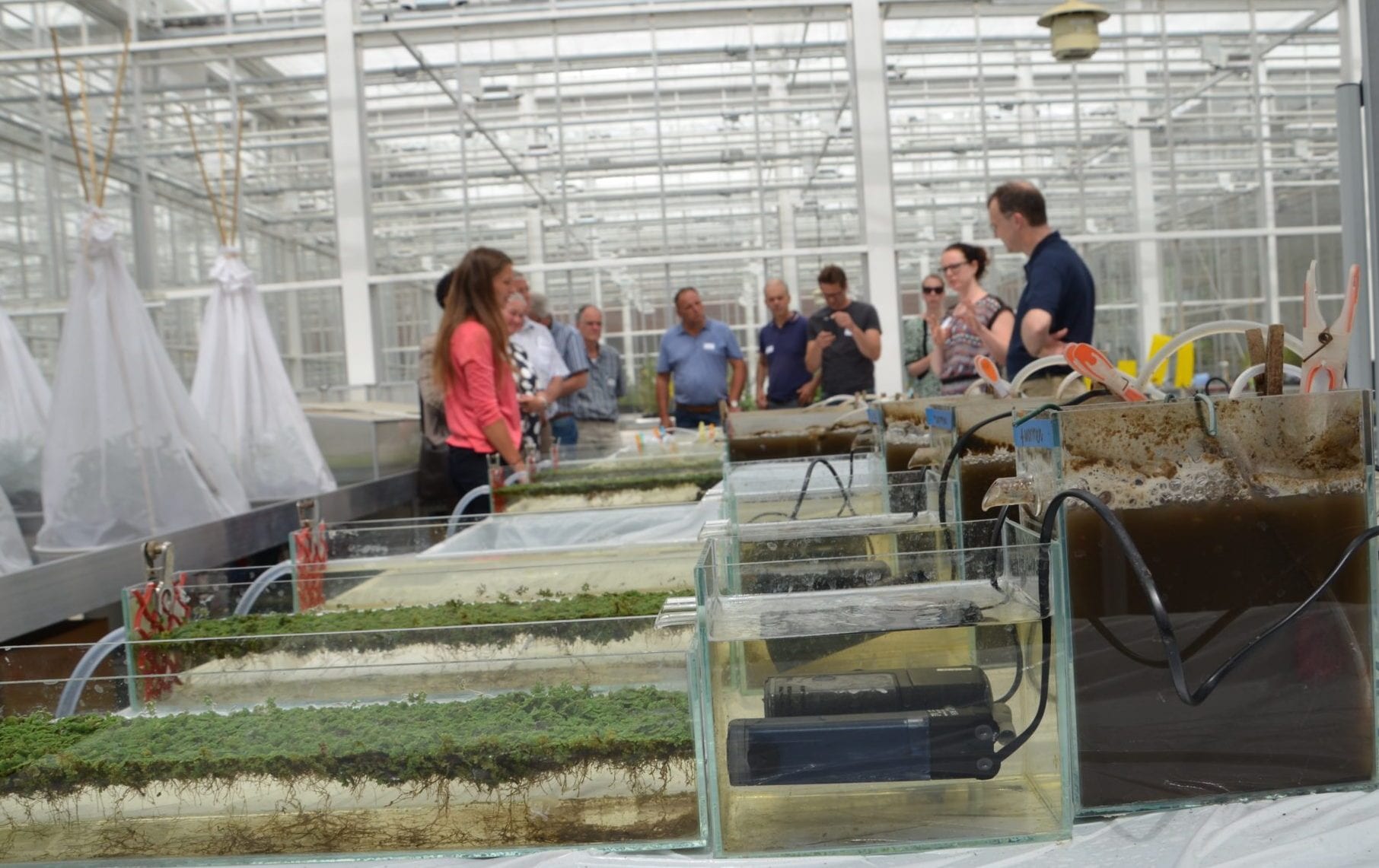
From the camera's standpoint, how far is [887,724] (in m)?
0.95

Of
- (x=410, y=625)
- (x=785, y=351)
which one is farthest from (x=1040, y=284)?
(x=785, y=351)

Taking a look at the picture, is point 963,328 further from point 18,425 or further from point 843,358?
Answer: point 18,425

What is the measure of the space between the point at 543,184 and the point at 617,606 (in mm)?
10258

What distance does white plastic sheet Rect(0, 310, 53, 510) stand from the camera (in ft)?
14.8

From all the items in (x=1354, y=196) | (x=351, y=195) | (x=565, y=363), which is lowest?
→ (x=565, y=363)

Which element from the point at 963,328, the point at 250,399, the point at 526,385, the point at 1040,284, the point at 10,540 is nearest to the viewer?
the point at 1040,284

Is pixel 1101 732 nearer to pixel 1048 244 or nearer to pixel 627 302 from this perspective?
pixel 1048 244

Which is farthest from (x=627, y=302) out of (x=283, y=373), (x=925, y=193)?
(x=283, y=373)

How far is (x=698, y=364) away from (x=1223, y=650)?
541cm

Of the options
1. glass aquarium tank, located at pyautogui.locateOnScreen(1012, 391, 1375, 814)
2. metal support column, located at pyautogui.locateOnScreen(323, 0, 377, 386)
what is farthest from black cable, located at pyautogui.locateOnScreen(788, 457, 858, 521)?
metal support column, located at pyautogui.locateOnScreen(323, 0, 377, 386)

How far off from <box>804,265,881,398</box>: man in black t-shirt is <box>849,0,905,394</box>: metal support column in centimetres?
435

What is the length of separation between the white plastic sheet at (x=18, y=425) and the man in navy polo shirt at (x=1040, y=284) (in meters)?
3.31

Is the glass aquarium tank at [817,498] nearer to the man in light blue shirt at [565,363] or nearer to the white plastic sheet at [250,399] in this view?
the white plastic sheet at [250,399]

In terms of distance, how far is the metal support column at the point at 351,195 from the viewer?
34.2 feet
